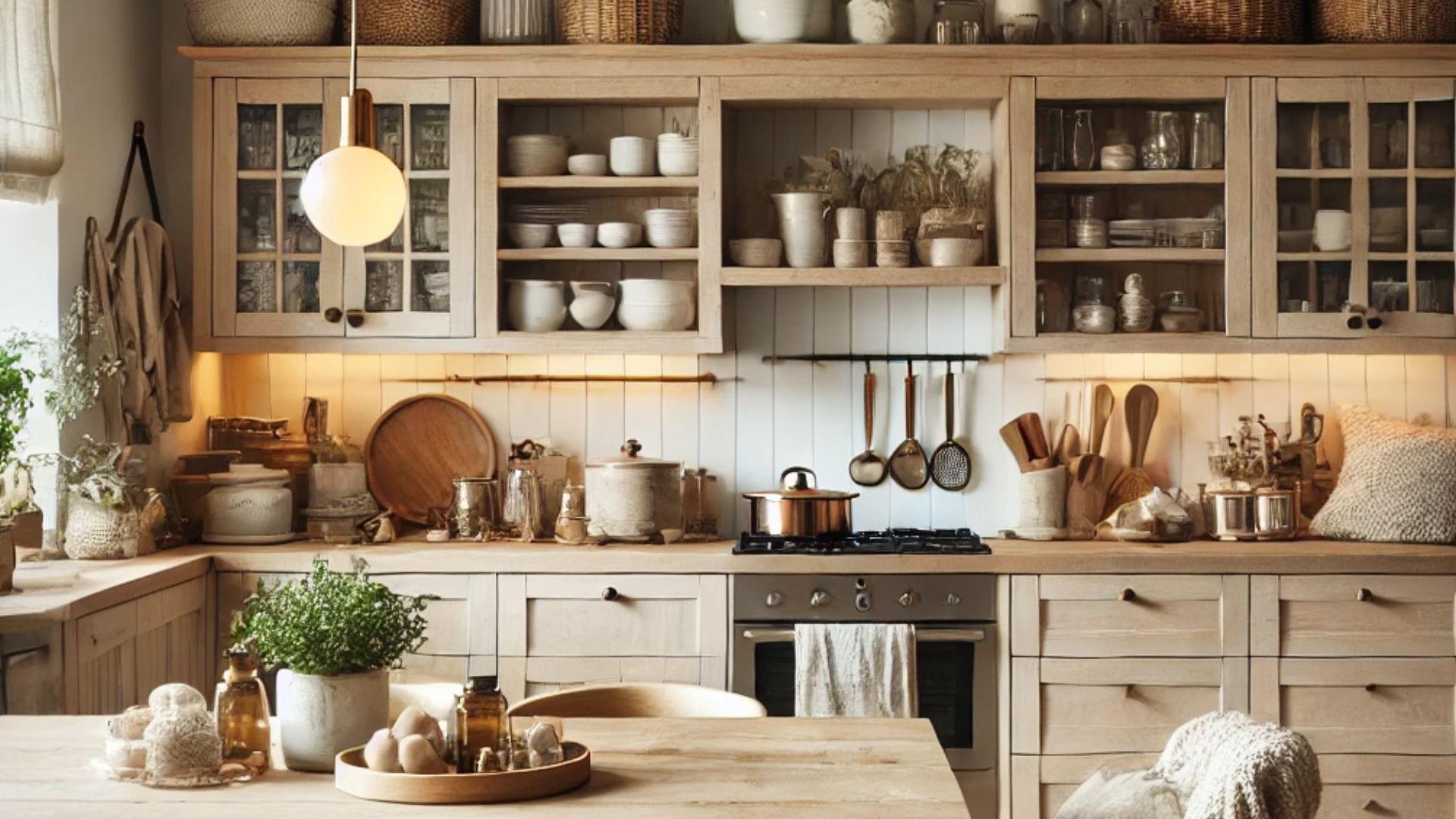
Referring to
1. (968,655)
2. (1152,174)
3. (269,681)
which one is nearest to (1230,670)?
(968,655)

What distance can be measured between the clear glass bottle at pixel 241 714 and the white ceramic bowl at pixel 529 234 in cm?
240

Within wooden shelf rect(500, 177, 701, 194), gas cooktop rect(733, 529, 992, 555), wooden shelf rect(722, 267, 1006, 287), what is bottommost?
gas cooktop rect(733, 529, 992, 555)

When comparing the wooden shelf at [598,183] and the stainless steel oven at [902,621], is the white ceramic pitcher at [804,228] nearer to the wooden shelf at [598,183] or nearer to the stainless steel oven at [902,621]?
the wooden shelf at [598,183]

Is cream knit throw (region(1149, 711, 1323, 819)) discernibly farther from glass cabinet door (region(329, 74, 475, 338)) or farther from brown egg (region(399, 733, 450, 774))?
glass cabinet door (region(329, 74, 475, 338))

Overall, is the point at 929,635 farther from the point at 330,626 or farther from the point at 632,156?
the point at 330,626

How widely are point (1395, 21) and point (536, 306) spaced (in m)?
2.52

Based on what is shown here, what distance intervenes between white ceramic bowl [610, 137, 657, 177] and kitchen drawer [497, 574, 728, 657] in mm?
1170

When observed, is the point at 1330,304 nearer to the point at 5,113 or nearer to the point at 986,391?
the point at 986,391

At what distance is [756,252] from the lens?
4.52 metres

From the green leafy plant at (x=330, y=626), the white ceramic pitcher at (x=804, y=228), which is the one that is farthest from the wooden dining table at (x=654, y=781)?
the white ceramic pitcher at (x=804, y=228)

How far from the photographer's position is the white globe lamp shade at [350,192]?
2398mm

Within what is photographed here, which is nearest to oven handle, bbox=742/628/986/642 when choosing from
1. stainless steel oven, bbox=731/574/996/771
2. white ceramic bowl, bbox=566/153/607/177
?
stainless steel oven, bbox=731/574/996/771

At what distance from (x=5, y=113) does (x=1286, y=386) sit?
3588mm

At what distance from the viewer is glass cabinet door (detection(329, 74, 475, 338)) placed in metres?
4.48
